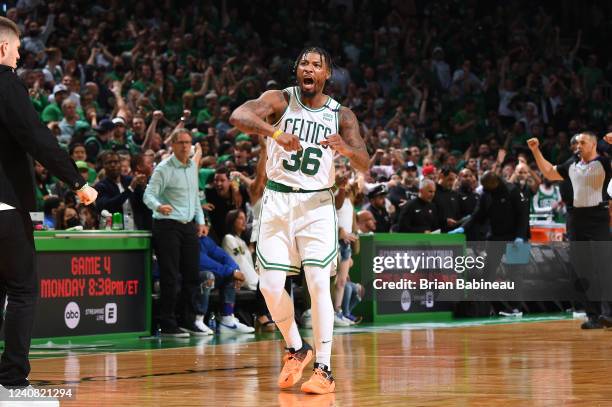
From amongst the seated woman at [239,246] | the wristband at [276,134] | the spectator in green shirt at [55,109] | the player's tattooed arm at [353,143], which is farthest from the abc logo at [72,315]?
the wristband at [276,134]

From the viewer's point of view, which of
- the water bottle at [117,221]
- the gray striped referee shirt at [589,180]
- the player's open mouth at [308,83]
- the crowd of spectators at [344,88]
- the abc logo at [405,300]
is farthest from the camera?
the abc logo at [405,300]

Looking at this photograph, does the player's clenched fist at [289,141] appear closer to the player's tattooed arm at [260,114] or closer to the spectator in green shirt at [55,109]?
the player's tattooed arm at [260,114]

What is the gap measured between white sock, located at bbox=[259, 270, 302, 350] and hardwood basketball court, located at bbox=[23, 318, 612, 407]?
38 cm

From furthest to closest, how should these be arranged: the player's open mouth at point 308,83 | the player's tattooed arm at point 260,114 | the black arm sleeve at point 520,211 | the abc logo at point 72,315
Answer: the black arm sleeve at point 520,211 → the abc logo at point 72,315 → the player's open mouth at point 308,83 → the player's tattooed arm at point 260,114

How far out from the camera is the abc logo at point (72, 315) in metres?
13.4

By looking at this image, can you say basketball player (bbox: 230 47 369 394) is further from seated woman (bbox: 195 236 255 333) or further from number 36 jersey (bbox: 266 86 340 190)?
seated woman (bbox: 195 236 255 333)

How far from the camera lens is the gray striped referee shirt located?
1491 cm


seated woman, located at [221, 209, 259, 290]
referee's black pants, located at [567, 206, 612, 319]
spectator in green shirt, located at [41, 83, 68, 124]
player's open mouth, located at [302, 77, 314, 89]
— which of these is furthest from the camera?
spectator in green shirt, located at [41, 83, 68, 124]

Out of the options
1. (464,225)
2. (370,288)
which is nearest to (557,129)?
(464,225)

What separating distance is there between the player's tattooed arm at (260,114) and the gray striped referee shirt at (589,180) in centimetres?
733

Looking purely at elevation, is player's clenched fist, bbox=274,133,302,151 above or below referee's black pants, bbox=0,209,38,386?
above

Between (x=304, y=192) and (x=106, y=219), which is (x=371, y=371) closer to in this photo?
(x=304, y=192)

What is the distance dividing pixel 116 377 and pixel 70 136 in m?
7.95

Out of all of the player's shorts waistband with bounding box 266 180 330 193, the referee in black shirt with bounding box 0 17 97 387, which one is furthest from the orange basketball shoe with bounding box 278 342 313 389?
the referee in black shirt with bounding box 0 17 97 387
